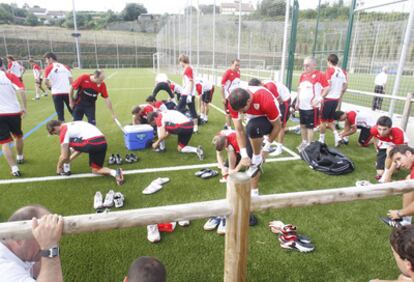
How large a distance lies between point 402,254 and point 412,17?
6.14m

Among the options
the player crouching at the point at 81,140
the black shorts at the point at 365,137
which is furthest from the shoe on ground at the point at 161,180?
the black shorts at the point at 365,137

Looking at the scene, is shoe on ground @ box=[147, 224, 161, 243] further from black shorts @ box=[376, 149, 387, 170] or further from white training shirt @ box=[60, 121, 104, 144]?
black shorts @ box=[376, 149, 387, 170]

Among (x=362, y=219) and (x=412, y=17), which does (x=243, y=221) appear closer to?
(x=362, y=219)

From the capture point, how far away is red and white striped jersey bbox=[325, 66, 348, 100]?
22.9 feet

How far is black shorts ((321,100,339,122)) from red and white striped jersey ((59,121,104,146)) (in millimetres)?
5405

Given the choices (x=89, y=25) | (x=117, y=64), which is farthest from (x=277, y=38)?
(x=89, y=25)

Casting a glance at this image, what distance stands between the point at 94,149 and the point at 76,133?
0.40m

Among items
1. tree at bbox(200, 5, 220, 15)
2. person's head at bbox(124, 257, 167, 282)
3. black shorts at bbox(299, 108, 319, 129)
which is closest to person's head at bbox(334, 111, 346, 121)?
black shorts at bbox(299, 108, 319, 129)

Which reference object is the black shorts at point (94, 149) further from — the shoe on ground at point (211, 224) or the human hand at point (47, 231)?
the human hand at point (47, 231)

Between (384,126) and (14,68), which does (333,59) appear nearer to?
(384,126)

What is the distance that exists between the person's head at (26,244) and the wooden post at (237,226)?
1.14 metres

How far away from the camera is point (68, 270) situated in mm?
2893

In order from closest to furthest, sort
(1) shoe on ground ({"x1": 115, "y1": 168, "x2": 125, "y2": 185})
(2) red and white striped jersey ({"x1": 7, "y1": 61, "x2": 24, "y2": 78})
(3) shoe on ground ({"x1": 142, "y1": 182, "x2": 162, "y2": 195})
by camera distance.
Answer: (3) shoe on ground ({"x1": 142, "y1": 182, "x2": 162, "y2": 195}) < (1) shoe on ground ({"x1": 115, "y1": 168, "x2": 125, "y2": 185}) < (2) red and white striped jersey ({"x1": 7, "y1": 61, "x2": 24, "y2": 78})

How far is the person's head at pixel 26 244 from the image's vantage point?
160 centimetres
